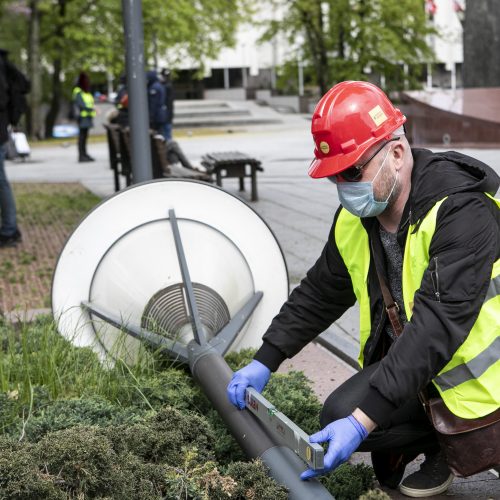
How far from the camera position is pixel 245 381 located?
373cm

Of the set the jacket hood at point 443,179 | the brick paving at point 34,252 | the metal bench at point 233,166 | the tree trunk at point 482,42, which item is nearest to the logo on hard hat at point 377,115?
the jacket hood at point 443,179

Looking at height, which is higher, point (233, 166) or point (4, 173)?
point (4, 173)

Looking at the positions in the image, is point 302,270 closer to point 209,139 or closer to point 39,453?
point 39,453

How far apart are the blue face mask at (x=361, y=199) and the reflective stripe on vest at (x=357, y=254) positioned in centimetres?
28

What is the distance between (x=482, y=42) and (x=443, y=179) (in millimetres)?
11662

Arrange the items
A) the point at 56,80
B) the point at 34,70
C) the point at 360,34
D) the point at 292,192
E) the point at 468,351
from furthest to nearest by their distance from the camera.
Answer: the point at 56,80, the point at 360,34, the point at 34,70, the point at 292,192, the point at 468,351

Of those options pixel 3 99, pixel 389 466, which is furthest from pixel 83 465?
pixel 3 99

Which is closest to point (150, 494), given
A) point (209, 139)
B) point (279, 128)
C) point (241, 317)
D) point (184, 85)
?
point (241, 317)

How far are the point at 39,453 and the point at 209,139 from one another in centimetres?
2674

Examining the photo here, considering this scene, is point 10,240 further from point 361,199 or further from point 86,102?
point 86,102

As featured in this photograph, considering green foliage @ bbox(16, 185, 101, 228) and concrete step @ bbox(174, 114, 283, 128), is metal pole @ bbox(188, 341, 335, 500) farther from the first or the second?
concrete step @ bbox(174, 114, 283, 128)

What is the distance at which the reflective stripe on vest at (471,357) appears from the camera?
3193 mm

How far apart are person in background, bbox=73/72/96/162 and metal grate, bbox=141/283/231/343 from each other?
57.6ft

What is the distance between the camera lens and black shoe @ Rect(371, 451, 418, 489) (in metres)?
3.78
